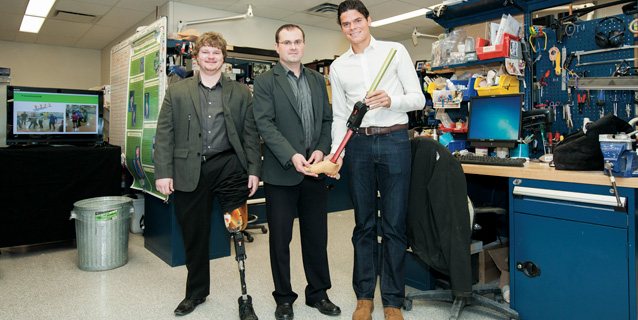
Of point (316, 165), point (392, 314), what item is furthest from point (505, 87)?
point (392, 314)

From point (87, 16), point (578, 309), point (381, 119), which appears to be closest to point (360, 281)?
point (381, 119)

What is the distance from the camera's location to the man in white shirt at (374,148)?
197cm

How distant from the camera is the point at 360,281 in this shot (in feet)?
6.96

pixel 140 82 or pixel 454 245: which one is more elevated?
pixel 140 82

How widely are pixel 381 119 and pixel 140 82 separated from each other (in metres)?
2.30

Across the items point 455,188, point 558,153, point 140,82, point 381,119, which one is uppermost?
point 140,82

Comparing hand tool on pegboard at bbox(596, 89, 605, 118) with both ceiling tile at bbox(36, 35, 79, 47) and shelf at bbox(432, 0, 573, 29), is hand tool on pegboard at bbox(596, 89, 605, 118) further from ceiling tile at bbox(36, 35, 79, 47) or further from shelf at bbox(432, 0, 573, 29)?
ceiling tile at bbox(36, 35, 79, 47)

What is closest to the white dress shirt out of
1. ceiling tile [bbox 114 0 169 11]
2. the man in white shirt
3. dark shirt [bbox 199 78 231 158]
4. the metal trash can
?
the man in white shirt

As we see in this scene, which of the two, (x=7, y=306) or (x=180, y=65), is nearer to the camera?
(x=7, y=306)

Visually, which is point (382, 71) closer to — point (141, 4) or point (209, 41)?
point (209, 41)

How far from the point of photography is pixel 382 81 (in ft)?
6.57

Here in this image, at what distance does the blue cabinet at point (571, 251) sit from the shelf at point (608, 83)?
68cm

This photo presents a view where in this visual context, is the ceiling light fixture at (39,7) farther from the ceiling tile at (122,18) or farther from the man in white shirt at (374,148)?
the man in white shirt at (374,148)

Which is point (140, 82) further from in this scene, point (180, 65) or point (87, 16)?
point (87, 16)
